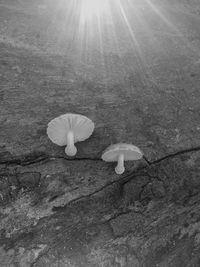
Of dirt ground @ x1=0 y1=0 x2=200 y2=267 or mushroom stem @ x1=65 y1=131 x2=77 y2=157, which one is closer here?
dirt ground @ x1=0 y1=0 x2=200 y2=267

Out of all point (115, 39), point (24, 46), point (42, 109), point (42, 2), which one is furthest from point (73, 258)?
point (42, 2)

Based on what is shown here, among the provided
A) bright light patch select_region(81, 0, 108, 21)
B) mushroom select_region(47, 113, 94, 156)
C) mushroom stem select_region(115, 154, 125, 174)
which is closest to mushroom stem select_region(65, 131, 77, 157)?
mushroom select_region(47, 113, 94, 156)

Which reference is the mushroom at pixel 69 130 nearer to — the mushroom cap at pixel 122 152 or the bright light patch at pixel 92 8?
the mushroom cap at pixel 122 152

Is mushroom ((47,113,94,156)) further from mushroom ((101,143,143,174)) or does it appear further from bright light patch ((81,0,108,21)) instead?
bright light patch ((81,0,108,21))

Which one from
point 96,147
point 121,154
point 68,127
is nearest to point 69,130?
point 68,127

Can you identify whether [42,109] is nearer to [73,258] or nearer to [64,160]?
[64,160]

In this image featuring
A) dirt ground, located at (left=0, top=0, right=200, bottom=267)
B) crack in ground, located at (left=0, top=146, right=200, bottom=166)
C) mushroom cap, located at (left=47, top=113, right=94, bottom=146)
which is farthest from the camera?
crack in ground, located at (left=0, top=146, right=200, bottom=166)

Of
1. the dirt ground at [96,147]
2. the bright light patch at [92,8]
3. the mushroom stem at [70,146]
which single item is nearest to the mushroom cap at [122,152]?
the dirt ground at [96,147]
